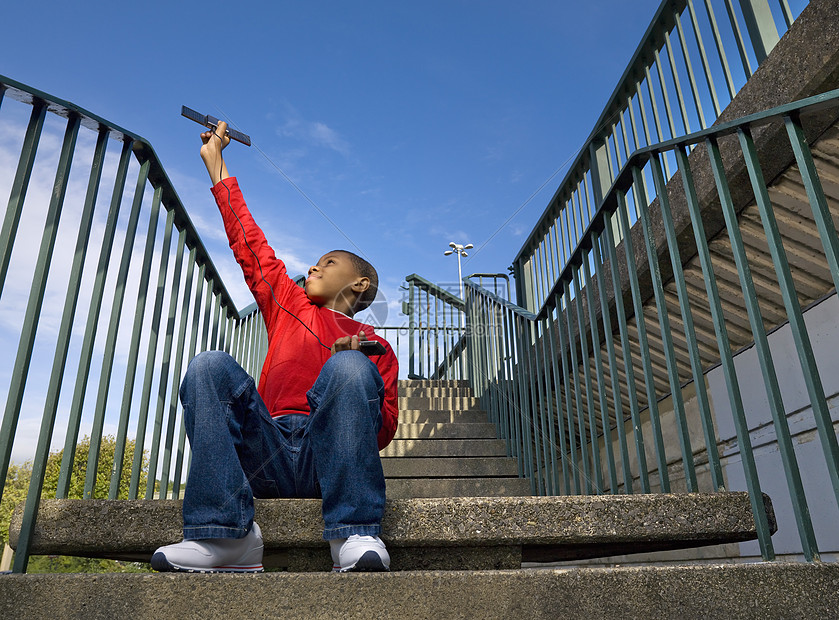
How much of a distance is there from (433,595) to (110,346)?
1.06 metres

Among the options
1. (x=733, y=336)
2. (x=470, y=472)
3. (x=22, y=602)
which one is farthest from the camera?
(x=470, y=472)

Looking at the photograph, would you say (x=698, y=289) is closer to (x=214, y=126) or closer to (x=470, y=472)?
(x=470, y=472)

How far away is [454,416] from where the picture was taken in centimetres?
450

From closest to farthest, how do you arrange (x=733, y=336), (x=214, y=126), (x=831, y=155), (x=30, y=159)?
(x=30, y=159) < (x=831, y=155) < (x=214, y=126) < (x=733, y=336)

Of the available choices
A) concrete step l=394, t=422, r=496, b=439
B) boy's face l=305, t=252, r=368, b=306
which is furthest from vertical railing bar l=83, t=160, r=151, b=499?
concrete step l=394, t=422, r=496, b=439

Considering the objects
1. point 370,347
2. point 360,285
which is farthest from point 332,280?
point 370,347

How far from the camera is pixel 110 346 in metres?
1.60

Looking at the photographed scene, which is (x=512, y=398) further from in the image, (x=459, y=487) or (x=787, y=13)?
(x=787, y=13)

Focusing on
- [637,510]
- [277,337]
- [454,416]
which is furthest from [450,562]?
[454,416]

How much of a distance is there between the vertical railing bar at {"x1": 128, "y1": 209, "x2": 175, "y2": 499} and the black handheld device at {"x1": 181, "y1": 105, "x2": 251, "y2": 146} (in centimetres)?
30

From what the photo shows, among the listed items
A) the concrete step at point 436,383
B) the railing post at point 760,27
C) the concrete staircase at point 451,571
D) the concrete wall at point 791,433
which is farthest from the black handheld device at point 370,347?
the concrete step at point 436,383

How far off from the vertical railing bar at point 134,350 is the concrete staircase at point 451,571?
252 millimetres

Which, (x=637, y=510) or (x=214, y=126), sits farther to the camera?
(x=214, y=126)

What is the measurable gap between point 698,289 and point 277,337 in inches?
72.7
